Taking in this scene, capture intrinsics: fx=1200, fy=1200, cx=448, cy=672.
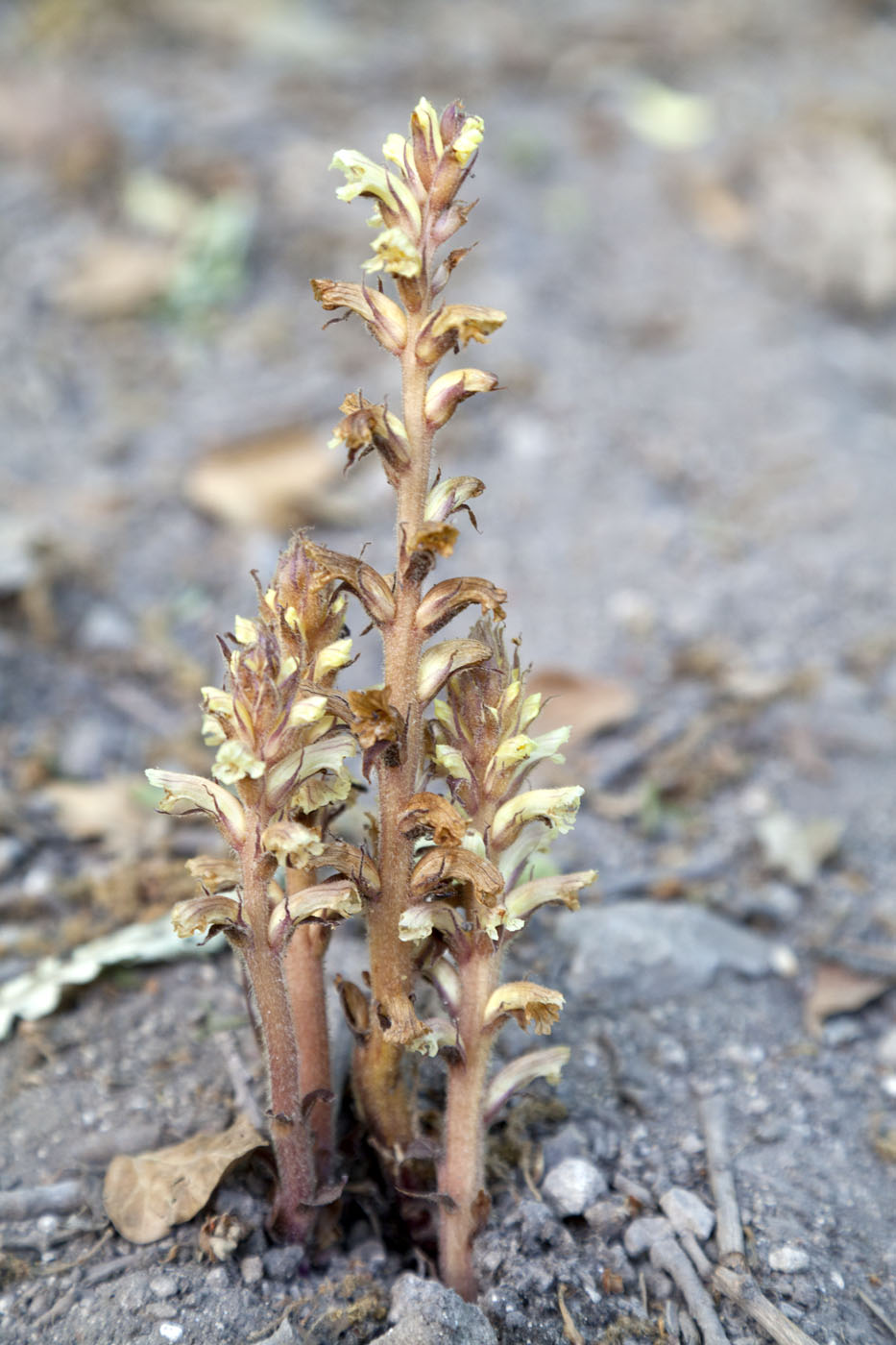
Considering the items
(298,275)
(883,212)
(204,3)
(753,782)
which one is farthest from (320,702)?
(204,3)

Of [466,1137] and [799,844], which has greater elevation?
[799,844]

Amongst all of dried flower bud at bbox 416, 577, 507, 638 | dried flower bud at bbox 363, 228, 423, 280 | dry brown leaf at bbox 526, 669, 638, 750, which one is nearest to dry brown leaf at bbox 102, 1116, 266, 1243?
dried flower bud at bbox 416, 577, 507, 638

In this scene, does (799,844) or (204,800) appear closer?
(204,800)

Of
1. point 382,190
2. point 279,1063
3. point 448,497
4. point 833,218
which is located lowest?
point 279,1063

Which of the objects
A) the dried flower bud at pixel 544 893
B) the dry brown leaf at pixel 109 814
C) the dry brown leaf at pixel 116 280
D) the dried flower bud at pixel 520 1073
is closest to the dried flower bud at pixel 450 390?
the dried flower bud at pixel 544 893

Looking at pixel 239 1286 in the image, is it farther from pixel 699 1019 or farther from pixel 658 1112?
pixel 699 1019

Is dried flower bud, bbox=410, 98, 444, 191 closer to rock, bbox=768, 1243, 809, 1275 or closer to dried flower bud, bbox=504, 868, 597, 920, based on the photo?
dried flower bud, bbox=504, 868, 597, 920

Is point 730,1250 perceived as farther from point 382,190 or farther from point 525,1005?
point 382,190

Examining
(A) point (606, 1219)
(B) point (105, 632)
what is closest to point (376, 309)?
(A) point (606, 1219)

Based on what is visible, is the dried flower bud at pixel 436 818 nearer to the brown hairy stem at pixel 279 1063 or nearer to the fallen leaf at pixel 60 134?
the brown hairy stem at pixel 279 1063
